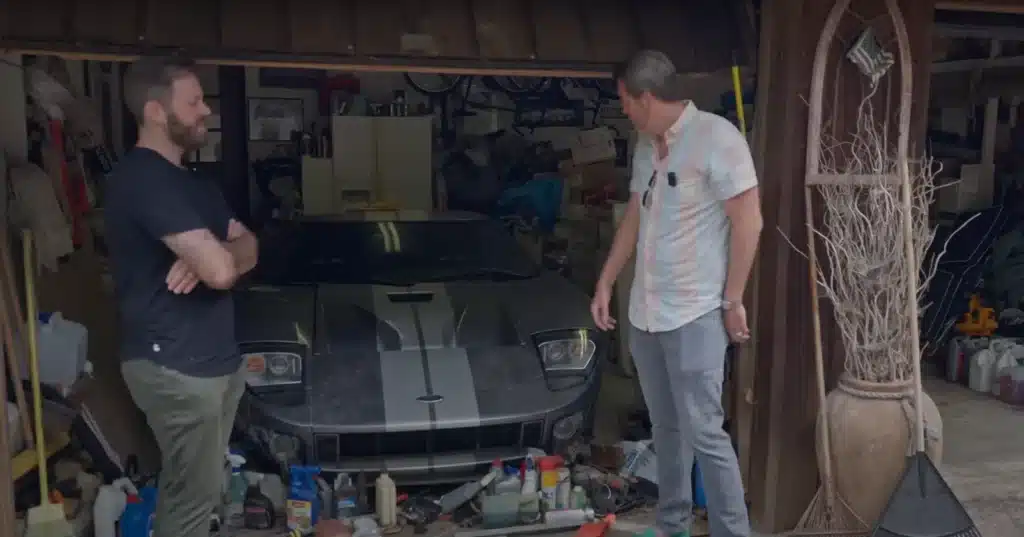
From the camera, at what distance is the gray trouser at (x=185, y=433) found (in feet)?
8.82

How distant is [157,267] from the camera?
2674 mm

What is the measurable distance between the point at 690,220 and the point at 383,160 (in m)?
5.78

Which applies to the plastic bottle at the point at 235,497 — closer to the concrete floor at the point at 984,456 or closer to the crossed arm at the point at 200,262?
the crossed arm at the point at 200,262

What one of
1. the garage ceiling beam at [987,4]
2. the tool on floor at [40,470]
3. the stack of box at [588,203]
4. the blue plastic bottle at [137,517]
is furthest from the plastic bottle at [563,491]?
the stack of box at [588,203]

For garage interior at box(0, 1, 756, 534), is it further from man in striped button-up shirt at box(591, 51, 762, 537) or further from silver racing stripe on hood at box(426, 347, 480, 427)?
man in striped button-up shirt at box(591, 51, 762, 537)

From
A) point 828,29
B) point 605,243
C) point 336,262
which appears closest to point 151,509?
point 336,262

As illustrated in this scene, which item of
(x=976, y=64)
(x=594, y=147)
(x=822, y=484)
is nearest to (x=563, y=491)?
(x=822, y=484)

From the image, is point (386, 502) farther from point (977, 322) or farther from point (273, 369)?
point (977, 322)

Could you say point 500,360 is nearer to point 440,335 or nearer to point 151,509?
point 440,335

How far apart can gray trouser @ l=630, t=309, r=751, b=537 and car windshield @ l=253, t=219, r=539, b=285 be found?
1.80 metres

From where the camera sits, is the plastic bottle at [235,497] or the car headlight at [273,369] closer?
the plastic bottle at [235,497]

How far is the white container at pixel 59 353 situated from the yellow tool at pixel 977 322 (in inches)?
222

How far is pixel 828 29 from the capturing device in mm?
3324

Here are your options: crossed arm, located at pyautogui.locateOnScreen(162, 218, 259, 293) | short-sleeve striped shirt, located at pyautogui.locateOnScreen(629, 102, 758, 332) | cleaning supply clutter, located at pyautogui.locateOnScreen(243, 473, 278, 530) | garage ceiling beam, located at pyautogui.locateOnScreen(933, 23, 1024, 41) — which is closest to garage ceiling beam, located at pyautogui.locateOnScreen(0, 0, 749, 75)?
short-sleeve striped shirt, located at pyautogui.locateOnScreen(629, 102, 758, 332)
